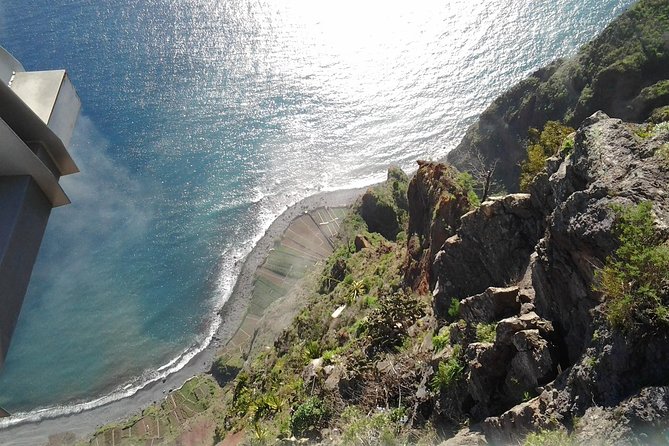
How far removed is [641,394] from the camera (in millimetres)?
11242

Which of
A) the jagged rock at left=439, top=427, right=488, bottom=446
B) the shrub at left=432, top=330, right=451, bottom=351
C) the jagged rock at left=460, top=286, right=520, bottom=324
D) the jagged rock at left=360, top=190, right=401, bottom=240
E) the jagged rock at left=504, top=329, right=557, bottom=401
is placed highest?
the jagged rock at left=360, top=190, right=401, bottom=240

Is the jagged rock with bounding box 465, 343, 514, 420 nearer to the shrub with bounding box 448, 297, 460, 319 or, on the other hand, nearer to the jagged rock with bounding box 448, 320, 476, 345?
the jagged rock with bounding box 448, 320, 476, 345

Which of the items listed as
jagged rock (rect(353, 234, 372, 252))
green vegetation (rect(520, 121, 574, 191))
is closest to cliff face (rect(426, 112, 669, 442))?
green vegetation (rect(520, 121, 574, 191))

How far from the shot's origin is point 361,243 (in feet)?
144

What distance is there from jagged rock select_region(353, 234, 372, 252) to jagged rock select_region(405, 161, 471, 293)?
8283 mm

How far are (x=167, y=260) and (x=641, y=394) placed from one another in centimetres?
5398

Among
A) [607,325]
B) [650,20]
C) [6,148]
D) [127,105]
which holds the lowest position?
[607,325]

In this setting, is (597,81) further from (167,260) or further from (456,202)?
(167,260)

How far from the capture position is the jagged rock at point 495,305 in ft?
60.2

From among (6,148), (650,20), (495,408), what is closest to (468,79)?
(650,20)

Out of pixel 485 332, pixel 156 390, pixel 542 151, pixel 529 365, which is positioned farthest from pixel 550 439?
pixel 156 390

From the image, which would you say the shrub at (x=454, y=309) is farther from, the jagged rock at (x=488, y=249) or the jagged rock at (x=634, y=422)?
the jagged rock at (x=634, y=422)

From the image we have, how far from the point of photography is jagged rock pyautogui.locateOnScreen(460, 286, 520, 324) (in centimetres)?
1834

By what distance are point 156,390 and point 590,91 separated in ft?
146
